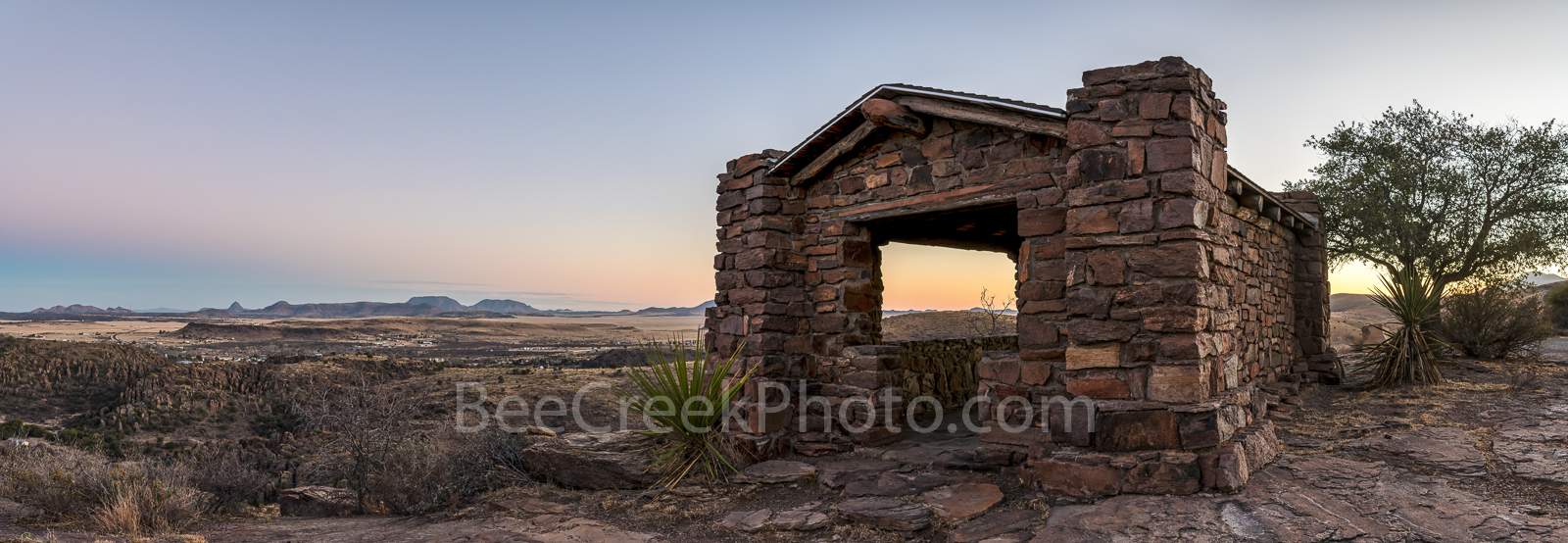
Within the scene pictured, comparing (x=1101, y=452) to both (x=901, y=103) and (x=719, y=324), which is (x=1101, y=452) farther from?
(x=719, y=324)

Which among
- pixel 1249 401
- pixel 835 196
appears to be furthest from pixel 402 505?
pixel 1249 401

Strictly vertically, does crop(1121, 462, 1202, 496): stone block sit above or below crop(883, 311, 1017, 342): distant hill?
below

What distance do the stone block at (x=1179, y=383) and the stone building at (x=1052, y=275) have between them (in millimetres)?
10

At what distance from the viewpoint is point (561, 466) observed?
771cm

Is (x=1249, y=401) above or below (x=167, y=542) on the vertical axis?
above

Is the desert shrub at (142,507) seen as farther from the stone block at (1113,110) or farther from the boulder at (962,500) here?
the stone block at (1113,110)

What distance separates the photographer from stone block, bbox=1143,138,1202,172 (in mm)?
5332

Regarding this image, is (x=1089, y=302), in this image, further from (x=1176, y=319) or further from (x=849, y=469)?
(x=849, y=469)

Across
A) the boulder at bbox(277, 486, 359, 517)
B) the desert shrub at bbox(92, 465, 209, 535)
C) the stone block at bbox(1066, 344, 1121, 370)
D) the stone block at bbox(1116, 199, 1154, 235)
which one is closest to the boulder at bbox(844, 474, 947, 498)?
the stone block at bbox(1066, 344, 1121, 370)

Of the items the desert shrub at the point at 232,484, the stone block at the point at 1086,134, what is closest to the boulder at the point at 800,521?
the stone block at the point at 1086,134

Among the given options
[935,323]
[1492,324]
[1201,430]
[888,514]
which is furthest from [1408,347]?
[935,323]

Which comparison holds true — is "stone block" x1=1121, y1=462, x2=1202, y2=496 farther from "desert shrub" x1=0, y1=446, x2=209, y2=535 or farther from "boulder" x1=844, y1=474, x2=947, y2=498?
"desert shrub" x1=0, y1=446, x2=209, y2=535

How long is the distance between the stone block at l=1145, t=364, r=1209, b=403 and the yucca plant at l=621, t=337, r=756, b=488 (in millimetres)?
3638

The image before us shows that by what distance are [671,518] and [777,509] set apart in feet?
2.89
